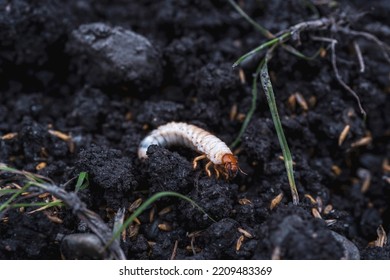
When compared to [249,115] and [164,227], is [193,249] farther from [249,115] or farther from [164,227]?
[249,115]

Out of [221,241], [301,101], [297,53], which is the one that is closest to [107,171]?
[221,241]

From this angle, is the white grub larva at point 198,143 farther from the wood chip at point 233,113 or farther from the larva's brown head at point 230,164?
the wood chip at point 233,113

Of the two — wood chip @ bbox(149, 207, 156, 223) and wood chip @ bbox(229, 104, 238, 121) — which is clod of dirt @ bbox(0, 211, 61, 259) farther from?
wood chip @ bbox(229, 104, 238, 121)

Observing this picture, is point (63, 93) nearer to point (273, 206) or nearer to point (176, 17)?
point (176, 17)

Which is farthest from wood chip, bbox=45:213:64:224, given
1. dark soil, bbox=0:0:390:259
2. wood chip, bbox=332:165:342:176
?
wood chip, bbox=332:165:342:176

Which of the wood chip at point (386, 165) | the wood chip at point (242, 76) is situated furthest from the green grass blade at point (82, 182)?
the wood chip at point (386, 165)

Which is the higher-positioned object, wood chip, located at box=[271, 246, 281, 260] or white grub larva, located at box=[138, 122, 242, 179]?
wood chip, located at box=[271, 246, 281, 260]
